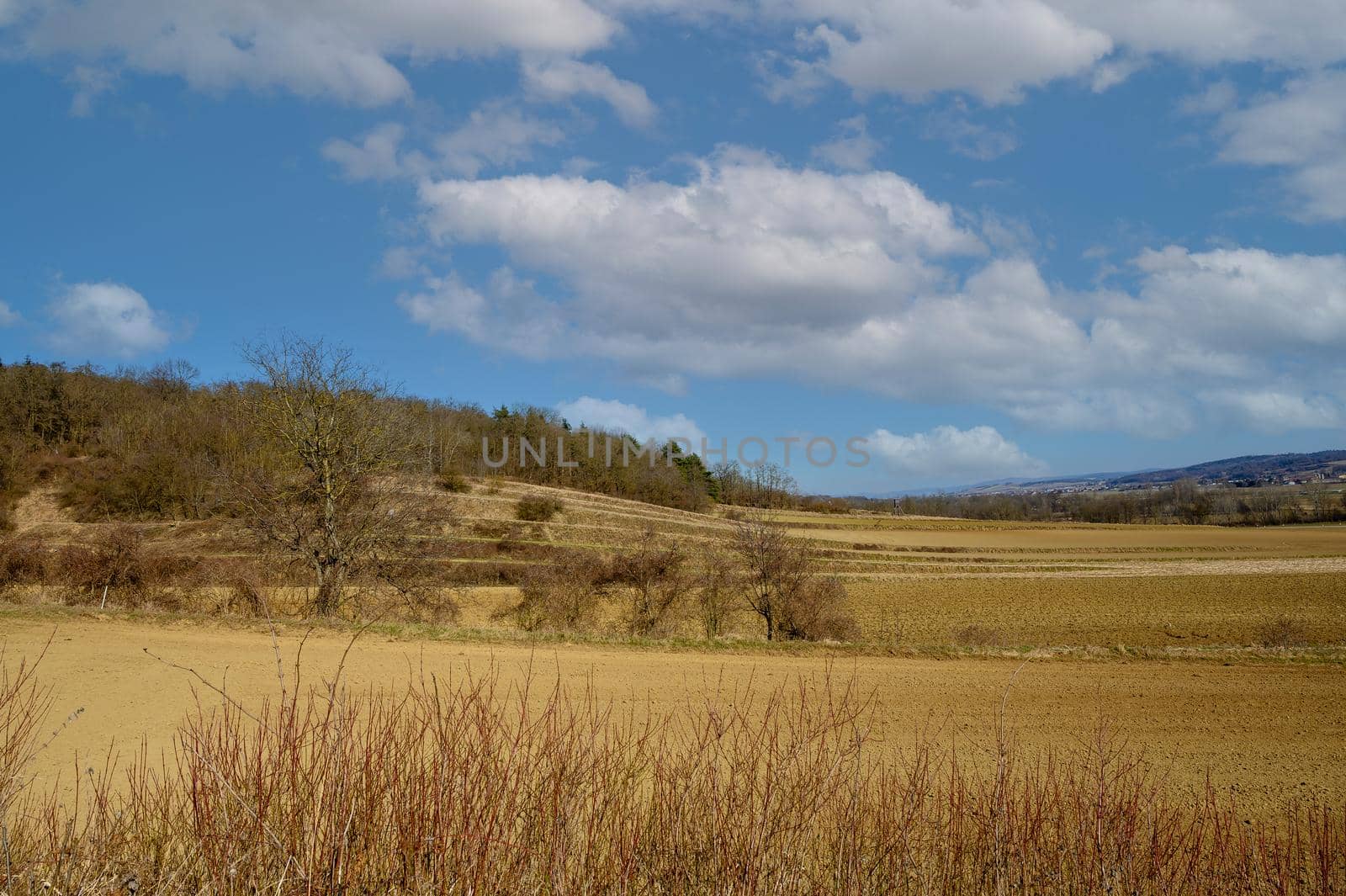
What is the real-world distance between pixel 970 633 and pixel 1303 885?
21.1 m

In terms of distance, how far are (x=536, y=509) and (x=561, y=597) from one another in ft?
115

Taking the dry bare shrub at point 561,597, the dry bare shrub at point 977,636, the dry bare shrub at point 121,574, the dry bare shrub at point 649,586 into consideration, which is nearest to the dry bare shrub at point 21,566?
the dry bare shrub at point 121,574

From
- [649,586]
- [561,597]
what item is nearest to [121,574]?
[561,597]

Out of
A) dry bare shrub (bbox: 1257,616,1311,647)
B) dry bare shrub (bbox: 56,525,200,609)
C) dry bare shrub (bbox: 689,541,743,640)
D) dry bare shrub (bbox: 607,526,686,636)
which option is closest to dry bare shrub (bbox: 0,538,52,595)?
dry bare shrub (bbox: 56,525,200,609)

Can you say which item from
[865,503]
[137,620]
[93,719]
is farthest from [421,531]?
[865,503]

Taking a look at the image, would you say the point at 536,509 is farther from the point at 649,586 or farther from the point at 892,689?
the point at 892,689

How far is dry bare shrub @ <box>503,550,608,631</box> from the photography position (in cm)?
3016

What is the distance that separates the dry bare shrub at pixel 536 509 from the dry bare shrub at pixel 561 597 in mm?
31749

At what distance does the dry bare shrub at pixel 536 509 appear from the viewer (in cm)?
6438

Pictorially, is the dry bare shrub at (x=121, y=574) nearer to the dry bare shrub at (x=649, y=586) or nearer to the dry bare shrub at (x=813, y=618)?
the dry bare shrub at (x=649, y=586)

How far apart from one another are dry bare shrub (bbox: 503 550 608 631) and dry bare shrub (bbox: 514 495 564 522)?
31749 mm

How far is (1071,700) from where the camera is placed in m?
13.2

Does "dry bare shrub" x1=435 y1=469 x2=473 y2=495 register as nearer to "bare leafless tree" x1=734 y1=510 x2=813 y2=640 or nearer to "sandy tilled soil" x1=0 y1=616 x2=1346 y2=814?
"bare leafless tree" x1=734 y1=510 x2=813 y2=640

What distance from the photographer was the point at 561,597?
3066 centimetres
